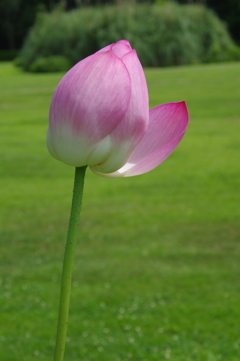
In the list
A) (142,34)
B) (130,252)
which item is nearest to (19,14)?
(142,34)

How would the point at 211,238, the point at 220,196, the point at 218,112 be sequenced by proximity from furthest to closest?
the point at 218,112, the point at 220,196, the point at 211,238

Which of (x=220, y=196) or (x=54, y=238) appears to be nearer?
(x=54, y=238)

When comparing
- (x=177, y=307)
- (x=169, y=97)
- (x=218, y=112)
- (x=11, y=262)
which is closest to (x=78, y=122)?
(x=177, y=307)

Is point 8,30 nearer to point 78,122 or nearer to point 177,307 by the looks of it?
point 177,307

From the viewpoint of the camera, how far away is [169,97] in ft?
44.2

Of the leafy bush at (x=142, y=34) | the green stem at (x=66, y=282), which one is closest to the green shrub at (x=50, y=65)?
the leafy bush at (x=142, y=34)

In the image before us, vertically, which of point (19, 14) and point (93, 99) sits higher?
point (93, 99)

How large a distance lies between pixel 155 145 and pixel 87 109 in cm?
9

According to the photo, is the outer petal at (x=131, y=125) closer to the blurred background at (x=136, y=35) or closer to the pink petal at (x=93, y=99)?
the pink petal at (x=93, y=99)

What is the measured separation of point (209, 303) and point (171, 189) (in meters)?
3.02

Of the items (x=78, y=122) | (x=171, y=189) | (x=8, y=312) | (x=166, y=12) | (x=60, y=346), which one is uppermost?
(x=78, y=122)

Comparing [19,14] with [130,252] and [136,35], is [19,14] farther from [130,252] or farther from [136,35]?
[130,252]

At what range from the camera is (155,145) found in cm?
53

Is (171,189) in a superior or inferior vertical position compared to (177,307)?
inferior
